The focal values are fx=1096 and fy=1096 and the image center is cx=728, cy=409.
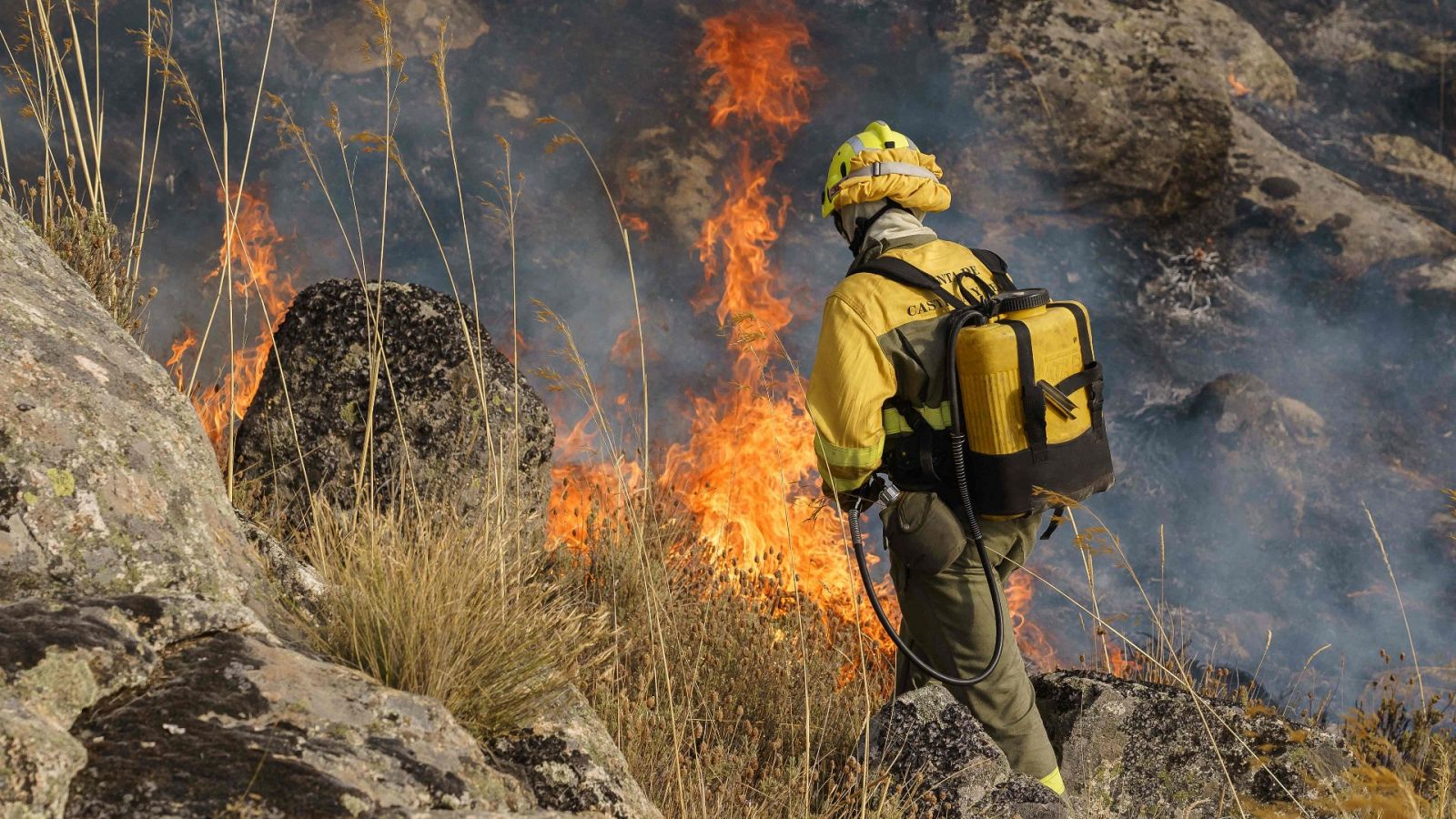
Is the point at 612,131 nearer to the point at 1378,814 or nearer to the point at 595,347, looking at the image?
the point at 595,347

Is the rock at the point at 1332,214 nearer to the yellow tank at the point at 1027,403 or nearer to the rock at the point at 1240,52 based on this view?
the rock at the point at 1240,52

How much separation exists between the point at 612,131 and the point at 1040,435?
230 inches

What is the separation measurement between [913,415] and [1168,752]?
4.21 ft

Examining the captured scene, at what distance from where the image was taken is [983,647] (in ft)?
11.1

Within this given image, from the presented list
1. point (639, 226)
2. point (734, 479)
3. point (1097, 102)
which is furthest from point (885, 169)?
point (1097, 102)

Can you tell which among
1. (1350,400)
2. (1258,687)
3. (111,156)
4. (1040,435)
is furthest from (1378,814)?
(111,156)

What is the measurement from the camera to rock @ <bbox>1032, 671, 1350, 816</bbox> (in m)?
3.23

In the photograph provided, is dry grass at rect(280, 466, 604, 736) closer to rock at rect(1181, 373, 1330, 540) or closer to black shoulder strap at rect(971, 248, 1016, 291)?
black shoulder strap at rect(971, 248, 1016, 291)

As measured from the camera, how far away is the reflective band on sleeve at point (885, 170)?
344 centimetres

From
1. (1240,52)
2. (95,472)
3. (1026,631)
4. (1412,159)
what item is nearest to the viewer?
(95,472)

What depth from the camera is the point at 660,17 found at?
27.4 feet

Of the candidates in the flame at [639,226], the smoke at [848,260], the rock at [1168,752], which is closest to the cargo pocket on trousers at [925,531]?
the rock at [1168,752]

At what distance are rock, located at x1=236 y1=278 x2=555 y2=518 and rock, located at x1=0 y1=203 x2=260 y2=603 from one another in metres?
1.48

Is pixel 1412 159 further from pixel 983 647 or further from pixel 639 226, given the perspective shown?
pixel 983 647
